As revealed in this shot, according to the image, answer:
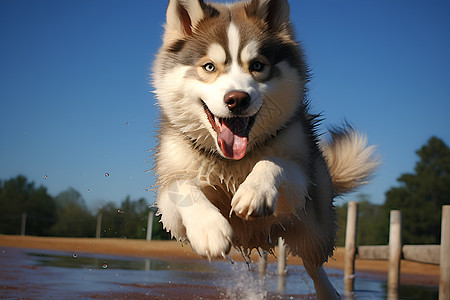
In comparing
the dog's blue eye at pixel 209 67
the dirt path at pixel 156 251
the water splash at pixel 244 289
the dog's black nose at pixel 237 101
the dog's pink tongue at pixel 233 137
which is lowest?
the dirt path at pixel 156 251

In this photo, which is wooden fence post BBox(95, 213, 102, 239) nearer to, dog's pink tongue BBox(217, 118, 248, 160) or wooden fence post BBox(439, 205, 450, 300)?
wooden fence post BBox(439, 205, 450, 300)

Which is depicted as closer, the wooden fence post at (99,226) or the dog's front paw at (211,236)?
the dog's front paw at (211,236)

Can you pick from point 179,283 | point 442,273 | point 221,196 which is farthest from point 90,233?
point 221,196

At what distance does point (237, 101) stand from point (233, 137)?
0.29 meters

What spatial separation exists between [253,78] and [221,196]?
93 cm

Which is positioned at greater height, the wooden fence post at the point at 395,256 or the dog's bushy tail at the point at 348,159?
the dog's bushy tail at the point at 348,159

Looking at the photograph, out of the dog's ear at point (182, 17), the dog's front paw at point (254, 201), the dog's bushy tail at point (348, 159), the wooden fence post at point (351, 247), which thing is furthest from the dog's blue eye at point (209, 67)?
the wooden fence post at point (351, 247)

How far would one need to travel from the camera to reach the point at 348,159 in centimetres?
464

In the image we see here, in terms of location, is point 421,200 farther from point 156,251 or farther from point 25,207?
point 25,207

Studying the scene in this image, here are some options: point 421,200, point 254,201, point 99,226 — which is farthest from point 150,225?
point 254,201

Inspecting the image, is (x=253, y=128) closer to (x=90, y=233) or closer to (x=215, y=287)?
(x=215, y=287)

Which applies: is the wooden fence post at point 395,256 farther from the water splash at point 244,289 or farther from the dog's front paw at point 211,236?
the dog's front paw at point 211,236

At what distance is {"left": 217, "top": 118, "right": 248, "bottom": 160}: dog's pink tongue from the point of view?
2.78 metres

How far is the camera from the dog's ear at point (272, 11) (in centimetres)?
310
